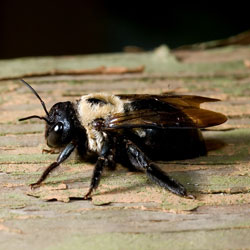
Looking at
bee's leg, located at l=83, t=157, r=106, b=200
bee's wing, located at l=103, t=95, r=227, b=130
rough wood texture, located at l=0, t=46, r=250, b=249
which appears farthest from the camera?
bee's wing, located at l=103, t=95, r=227, b=130

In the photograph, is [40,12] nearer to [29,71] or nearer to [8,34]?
[8,34]

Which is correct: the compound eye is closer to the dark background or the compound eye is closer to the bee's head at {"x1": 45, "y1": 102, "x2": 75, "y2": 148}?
the bee's head at {"x1": 45, "y1": 102, "x2": 75, "y2": 148}

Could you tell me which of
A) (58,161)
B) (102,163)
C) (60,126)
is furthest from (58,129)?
(102,163)

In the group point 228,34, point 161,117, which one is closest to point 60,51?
point 228,34

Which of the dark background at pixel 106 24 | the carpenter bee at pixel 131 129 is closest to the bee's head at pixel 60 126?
the carpenter bee at pixel 131 129

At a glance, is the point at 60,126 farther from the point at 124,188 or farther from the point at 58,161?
the point at 124,188

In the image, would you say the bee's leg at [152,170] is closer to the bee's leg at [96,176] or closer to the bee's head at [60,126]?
the bee's leg at [96,176]

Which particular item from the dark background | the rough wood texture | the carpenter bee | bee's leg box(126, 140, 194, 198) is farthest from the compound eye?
the dark background

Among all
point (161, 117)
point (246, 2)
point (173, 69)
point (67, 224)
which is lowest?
point (67, 224)
